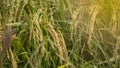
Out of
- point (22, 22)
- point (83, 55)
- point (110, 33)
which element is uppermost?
point (22, 22)

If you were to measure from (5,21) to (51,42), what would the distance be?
0.96 ft

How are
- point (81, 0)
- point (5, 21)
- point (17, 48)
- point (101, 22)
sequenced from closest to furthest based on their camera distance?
point (5, 21) < point (17, 48) < point (81, 0) < point (101, 22)

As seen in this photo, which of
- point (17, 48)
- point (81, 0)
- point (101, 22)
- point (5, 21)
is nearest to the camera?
point (5, 21)

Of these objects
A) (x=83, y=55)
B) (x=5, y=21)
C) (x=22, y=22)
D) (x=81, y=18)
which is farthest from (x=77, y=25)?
(x=5, y=21)

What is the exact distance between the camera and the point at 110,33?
1.71 m

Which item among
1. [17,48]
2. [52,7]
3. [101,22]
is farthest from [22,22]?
[101,22]

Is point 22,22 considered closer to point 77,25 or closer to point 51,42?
point 51,42

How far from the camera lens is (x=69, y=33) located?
66.2 inches

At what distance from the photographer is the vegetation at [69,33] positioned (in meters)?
1.46

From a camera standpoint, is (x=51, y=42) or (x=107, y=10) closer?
(x=51, y=42)

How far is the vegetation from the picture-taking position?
1.46m

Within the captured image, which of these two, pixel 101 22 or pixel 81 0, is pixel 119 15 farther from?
pixel 81 0

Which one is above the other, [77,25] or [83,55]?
[77,25]

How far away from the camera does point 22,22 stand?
151cm
